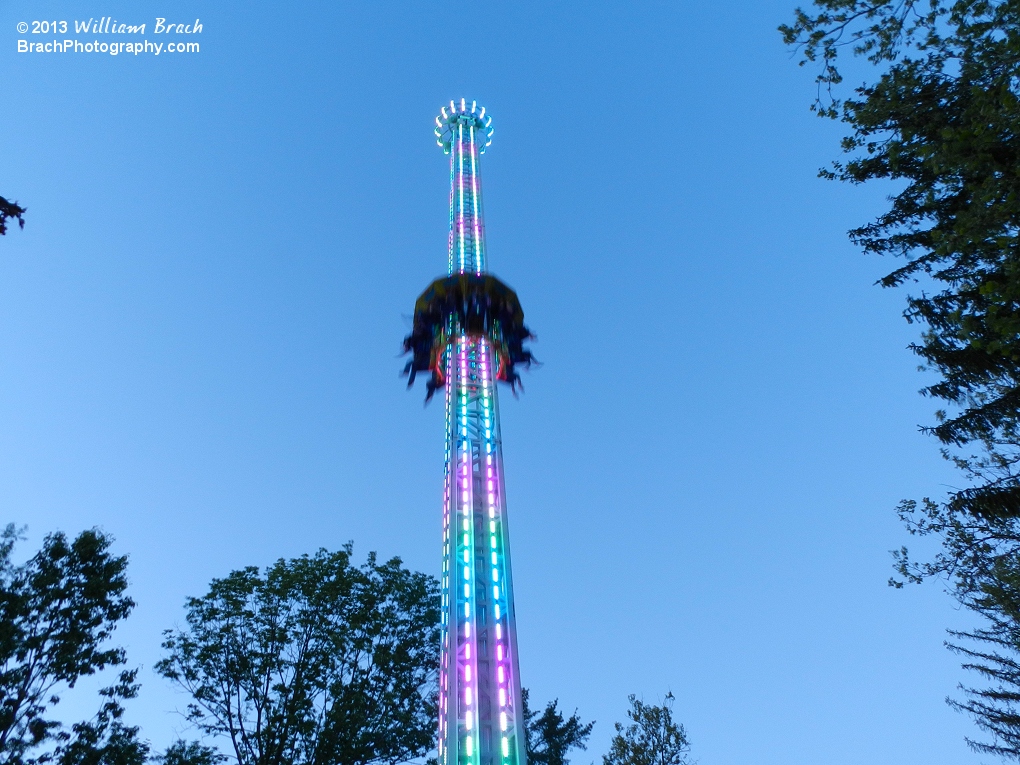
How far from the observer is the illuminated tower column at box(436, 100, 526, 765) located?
16797 millimetres

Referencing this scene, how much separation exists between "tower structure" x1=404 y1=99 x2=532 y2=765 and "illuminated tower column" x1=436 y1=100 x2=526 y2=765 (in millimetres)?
26

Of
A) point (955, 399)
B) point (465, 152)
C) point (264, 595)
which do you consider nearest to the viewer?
point (955, 399)

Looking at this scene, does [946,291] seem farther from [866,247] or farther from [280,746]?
[280,746]

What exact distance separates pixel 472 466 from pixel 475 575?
328 cm

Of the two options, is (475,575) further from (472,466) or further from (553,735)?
(553,735)

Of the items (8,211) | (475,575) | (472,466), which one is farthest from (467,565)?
(8,211)

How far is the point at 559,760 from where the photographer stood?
114 feet

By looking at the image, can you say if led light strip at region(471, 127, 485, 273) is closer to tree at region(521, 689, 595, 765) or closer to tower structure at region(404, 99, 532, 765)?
tower structure at region(404, 99, 532, 765)

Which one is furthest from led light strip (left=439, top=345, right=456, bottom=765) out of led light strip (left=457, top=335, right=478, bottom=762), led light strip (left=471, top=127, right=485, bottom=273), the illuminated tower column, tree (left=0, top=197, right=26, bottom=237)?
tree (left=0, top=197, right=26, bottom=237)

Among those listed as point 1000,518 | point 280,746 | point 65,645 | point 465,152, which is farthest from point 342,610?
point 465,152

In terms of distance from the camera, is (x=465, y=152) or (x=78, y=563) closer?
(x=78, y=563)

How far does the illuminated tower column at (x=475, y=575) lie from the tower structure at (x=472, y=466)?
3cm

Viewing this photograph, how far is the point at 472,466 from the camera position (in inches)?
827

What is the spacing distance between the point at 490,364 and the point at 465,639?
29.5ft
